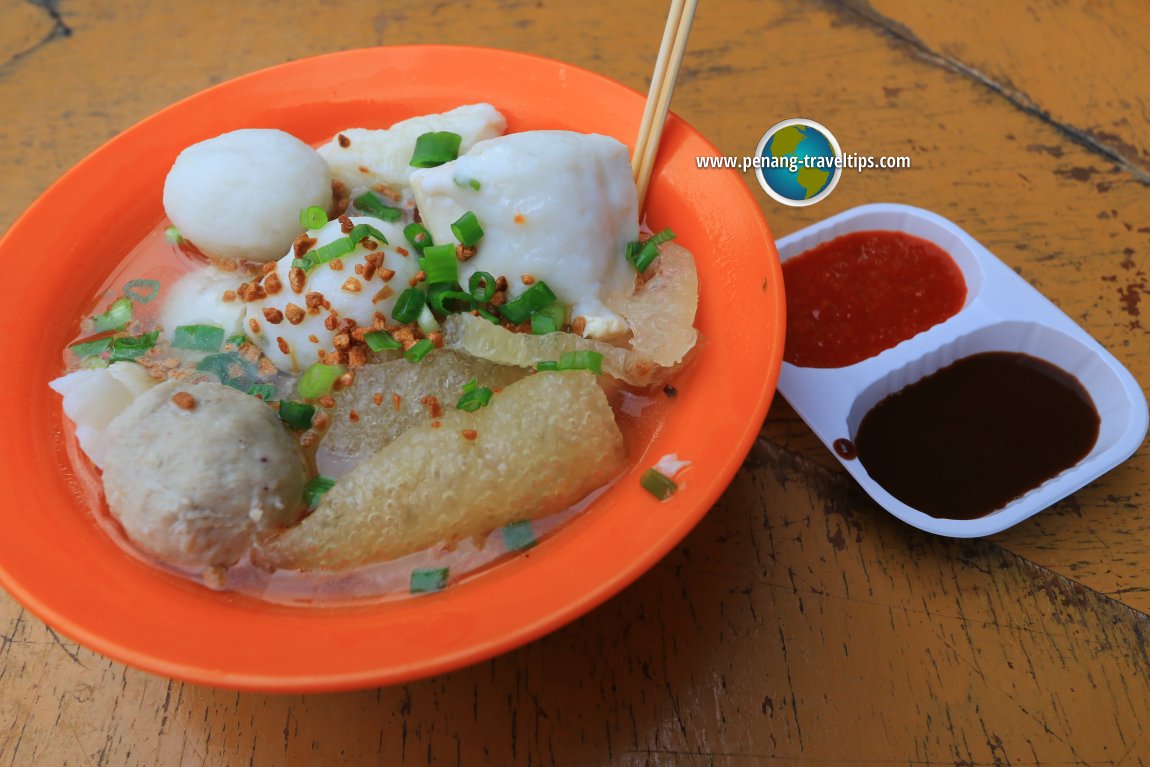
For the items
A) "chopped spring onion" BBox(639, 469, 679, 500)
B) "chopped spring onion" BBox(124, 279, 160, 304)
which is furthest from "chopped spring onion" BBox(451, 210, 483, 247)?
"chopped spring onion" BBox(124, 279, 160, 304)

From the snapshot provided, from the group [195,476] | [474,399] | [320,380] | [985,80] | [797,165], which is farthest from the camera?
[985,80]

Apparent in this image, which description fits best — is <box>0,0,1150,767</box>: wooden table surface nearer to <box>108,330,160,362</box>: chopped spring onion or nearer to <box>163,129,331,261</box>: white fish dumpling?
<box>108,330,160,362</box>: chopped spring onion

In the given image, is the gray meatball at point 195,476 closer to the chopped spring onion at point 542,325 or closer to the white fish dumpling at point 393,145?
the chopped spring onion at point 542,325

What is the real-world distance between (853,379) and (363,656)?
4.06 ft

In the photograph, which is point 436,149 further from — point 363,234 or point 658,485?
point 658,485

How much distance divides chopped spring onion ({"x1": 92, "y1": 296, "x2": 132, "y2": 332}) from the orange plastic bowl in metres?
0.05

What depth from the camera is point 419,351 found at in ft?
4.61

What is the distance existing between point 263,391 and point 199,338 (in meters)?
0.22

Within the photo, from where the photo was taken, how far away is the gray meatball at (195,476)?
1.18 metres

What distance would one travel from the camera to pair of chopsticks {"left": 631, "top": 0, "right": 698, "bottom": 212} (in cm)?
146

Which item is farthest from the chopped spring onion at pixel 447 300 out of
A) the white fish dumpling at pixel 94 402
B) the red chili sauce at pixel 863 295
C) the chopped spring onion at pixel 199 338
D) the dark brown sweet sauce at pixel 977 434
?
the dark brown sweet sauce at pixel 977 434

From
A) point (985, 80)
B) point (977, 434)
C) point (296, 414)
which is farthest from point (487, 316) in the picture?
point (985, 80)

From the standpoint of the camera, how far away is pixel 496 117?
1744mm

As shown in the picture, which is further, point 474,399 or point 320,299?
point 320,299
